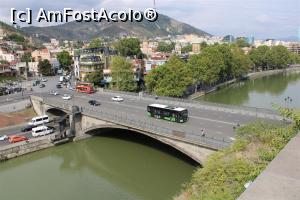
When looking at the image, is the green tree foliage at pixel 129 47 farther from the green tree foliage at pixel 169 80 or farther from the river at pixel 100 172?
the river at pixel 100 172

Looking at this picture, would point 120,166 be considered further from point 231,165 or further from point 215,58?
point 215,58

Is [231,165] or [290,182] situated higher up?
[290,182]

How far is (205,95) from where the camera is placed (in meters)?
70.9

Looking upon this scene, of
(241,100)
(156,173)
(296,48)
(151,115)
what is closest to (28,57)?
(241,100)

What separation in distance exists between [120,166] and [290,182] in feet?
85.4

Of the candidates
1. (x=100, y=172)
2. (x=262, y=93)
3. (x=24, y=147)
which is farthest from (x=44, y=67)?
(x=100, y=172)

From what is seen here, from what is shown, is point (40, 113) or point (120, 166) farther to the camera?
point (40, 113)

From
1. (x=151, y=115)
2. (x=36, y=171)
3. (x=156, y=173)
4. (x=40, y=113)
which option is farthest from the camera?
(x=40, y=113)

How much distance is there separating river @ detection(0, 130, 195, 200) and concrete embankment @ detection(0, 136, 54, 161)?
577 mm

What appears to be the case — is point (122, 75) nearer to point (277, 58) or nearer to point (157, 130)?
point (157, 130)

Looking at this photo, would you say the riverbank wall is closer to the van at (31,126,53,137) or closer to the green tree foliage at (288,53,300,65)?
the green tree foliage at (288,53,300,65)

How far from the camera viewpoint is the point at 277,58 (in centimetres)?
11881

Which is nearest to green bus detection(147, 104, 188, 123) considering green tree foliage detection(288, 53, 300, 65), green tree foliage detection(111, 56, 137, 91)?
green tree foliage detection(111, 56, 137, 91)

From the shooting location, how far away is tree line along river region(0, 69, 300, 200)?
28.1 metres
